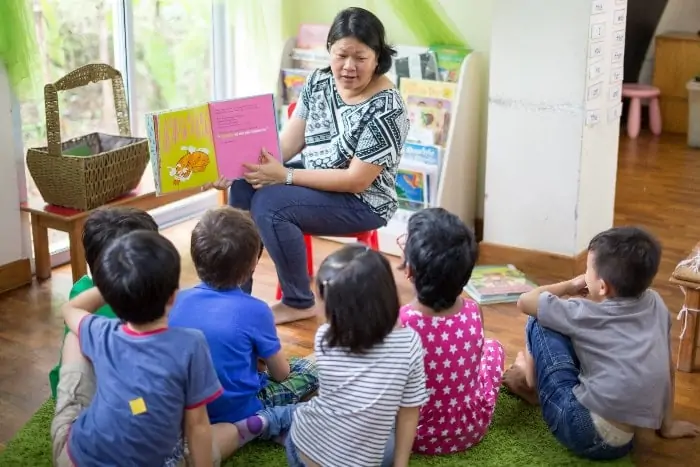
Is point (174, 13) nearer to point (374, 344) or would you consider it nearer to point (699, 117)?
point (374, 344)

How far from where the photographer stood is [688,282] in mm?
2365

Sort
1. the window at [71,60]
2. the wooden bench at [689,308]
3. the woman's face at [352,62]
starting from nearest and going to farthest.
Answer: the wooden bench at [689,308] → the woman's face at [352,62] → the window at [71,60]

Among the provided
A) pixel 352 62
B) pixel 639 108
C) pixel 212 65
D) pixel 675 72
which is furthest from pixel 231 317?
pixel 675 72

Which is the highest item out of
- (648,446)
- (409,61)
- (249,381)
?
(409,61)

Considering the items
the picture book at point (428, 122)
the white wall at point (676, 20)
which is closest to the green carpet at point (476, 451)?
the picture book at point (428, 122)

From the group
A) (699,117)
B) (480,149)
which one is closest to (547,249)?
(480,149)

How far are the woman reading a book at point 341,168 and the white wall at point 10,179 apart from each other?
2.50 ft

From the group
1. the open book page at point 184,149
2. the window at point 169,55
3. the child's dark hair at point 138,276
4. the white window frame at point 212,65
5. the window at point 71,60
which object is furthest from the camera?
the window at point 169,55

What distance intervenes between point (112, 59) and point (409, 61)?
3.49 ft

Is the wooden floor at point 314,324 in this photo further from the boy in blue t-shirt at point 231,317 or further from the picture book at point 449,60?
the picture book at point 449,60

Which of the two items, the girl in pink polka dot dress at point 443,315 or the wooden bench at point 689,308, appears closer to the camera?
the girl in pink polka dot dress at point 443,315

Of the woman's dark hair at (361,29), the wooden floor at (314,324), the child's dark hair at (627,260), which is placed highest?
the woman's dark hair at (361,29)

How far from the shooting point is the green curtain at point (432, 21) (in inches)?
131

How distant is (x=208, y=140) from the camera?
255 cm
